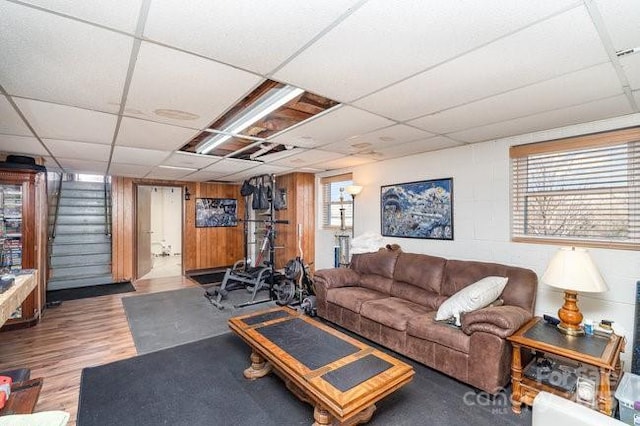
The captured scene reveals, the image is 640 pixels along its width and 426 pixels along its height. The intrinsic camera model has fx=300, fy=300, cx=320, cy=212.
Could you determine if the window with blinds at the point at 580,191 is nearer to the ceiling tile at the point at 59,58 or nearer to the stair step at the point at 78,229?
the ceiling tile at the point at 59,58

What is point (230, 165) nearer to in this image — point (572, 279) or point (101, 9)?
point (101, 9)

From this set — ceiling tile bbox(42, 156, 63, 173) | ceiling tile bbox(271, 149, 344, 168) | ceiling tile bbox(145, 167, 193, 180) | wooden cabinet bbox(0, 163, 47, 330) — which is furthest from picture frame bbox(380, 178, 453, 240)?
ceiling tile bbox(42, 156, 63, 173)

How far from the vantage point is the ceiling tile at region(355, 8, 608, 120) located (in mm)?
1432

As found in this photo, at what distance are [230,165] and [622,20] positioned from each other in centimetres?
480

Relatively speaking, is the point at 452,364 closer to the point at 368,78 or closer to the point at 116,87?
the point at 368,78

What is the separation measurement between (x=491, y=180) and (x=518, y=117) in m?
0.98

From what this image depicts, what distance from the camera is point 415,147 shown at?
151 inches

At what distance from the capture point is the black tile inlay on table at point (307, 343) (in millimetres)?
2271

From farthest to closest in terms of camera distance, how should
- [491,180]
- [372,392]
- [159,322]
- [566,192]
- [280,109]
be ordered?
1. [159,322]
2. [491,180]
3. [566,192]
4. [280,109]
5. [372,392]

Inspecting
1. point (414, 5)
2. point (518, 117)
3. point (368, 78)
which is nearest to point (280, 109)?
point (368, 78)

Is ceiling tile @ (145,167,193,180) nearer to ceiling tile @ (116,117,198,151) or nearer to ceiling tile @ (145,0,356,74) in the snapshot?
ceiling tile @ (116,117,198,151)

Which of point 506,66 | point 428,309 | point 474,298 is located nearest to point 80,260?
point 428,309

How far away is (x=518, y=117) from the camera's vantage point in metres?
2.65

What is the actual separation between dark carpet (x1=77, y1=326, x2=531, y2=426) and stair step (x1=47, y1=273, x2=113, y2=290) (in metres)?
4.13
